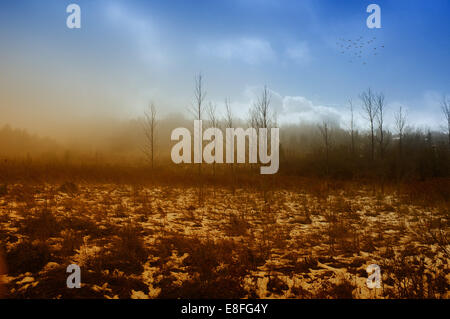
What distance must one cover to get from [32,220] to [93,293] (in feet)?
13.8

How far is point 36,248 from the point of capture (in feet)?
13.8

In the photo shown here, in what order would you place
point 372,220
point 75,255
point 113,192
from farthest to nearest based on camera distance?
point 113,192 < point 372,220 < point 75,255

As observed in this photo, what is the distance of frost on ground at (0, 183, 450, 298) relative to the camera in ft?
10.9

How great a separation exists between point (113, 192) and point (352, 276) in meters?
10.5

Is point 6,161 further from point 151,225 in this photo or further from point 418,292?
point 418,292

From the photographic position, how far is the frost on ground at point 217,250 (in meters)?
3.31

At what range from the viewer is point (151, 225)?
245 inches

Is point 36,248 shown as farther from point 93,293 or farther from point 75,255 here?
point 93,293

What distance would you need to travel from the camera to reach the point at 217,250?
15.1ft
